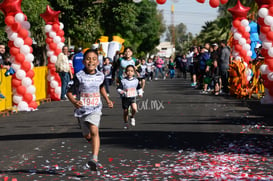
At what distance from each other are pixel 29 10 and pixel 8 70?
45.8 ft

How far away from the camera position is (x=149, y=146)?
35.2ft

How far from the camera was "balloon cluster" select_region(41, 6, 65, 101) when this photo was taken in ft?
78.2

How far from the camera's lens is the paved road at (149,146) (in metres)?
8.34

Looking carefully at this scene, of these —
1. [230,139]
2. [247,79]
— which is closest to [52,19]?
[247,79]

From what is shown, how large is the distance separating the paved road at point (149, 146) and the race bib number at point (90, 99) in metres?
0.83

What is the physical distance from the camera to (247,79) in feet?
75.2

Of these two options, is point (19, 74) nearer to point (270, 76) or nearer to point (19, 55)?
point (19, 55)

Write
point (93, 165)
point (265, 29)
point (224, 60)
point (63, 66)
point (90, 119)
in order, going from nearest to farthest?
point (93, 165) < point (90, 119) < point (265, 29) < point (63, 66) < point (224, 60)

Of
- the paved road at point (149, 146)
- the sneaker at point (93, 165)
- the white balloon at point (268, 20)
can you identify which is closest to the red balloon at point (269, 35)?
the white balloon at point (268, 20)

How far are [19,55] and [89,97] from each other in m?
11.5

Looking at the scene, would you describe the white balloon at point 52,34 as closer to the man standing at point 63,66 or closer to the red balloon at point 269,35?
the man standing at point 63,66

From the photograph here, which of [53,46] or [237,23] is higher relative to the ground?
[237,23]

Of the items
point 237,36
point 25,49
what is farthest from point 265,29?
point 25,49

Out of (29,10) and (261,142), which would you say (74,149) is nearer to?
(261,142)
